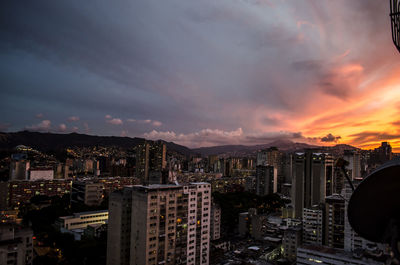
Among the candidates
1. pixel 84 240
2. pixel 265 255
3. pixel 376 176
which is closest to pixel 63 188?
pixel 84 240

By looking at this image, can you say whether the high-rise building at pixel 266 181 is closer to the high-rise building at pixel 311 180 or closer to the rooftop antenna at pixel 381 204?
the high-rise building at pixel 311 180

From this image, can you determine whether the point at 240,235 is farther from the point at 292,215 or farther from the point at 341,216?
the point at 341,216

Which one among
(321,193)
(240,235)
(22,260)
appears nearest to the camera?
(22,260)

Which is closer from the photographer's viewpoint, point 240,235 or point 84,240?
point 84,240

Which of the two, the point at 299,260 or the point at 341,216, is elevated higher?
the point at 341,216

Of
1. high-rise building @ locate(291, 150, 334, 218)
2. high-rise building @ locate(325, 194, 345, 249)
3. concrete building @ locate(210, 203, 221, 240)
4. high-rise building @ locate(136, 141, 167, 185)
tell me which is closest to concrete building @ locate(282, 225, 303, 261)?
high-rise building @ locate(325, 194, 345, 249)

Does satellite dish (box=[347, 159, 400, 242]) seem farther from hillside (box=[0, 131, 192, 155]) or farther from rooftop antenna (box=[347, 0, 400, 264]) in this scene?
hillside (box=[0, 131, 192, 155])
